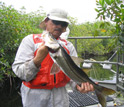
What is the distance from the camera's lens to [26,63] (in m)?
1.86

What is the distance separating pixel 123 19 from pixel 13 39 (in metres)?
4.45

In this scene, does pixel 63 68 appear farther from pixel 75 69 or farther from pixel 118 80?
pixel 118 80

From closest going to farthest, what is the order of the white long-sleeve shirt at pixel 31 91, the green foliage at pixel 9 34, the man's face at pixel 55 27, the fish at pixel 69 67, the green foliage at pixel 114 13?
the fish at pixel 69 67 → the white long-sleeve shirt at pixel 31 91 → the man's face at pixel 55 27 → the green foliage at pixel 114 13 → the green foliage at pixel 9 34

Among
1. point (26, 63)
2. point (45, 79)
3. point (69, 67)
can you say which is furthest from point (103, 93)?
point (26, 63)

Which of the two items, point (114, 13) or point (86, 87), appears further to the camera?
point (114, 13)

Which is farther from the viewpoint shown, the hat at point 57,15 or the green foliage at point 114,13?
the green foliage at point 114,13

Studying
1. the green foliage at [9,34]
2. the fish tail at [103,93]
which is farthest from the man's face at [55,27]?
the green foliage at [9,34]

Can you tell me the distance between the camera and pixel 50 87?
2006 mm

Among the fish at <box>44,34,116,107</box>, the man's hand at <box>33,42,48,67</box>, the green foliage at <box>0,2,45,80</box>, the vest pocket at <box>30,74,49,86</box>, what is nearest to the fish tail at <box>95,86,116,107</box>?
the fish at <box>44,34,116,107</box>

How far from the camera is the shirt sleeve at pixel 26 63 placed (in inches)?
71.8

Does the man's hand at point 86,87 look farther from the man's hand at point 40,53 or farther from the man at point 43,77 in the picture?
the man's hand at point 40,53

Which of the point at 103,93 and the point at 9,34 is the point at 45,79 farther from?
the point at 9,34

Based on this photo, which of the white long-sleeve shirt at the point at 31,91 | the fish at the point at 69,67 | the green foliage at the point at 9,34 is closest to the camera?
the fish at the point at 69,67

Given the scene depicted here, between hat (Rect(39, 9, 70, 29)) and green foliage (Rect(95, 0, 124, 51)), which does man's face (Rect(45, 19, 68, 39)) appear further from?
green foliage (Rect(95, 0, 124, 51))
